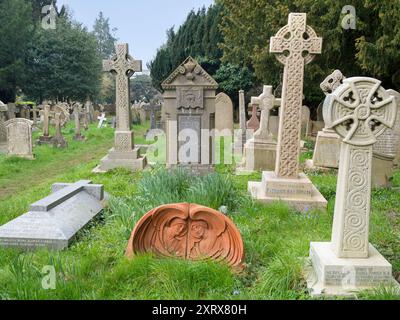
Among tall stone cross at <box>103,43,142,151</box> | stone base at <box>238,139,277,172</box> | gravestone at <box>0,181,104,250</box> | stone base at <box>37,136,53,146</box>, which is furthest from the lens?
stone base at <box>37,136,53,146</box>

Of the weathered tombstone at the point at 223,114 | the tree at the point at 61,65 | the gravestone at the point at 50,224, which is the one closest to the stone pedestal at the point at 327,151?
the weathered tombstone at the point at 223,114

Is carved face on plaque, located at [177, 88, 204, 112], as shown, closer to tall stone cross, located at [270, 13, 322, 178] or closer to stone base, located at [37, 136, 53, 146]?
tall stone cross, located at [270, 13, 322, 178]

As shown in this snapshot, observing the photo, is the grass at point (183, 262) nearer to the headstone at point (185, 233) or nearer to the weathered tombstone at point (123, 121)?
the headstone at point (185, 233)

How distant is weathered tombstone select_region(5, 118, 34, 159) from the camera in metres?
12.5

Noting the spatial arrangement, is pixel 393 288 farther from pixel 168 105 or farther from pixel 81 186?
pixel 168 105

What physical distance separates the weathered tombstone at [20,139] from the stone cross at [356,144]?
10.9 meters

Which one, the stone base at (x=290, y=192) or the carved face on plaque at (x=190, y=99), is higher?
the carved face on plaque at (x=190, y=99)

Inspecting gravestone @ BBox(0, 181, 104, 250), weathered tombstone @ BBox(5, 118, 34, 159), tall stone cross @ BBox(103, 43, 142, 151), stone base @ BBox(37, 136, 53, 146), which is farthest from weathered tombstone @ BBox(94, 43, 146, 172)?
stone base @ BBox(37, 136, 53, 146)

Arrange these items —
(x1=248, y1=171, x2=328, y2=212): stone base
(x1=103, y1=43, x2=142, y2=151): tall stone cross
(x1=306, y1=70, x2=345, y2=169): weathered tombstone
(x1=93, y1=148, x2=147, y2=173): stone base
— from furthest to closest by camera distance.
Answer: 1. (x1=103, y1=43, x2=142, y2=151): tall stone cross
2. (x1=93, y1=148, x2=147, y2=173): stone base
3. (x1=306, y1=70, x2=345, y2=169): weathered tombstone
4. (x1=248, y1=171, x2=328, y2=212): stone base

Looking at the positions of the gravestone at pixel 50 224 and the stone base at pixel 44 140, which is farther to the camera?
the stone base at pixel 44 140

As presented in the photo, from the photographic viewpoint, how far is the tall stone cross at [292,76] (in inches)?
267

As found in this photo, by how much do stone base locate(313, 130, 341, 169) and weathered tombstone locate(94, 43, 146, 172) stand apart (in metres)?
4.37

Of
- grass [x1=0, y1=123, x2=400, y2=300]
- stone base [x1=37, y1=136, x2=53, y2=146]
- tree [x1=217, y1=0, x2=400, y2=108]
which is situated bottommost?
grass [x1=0, y1=123, x2=400, y2=300]
